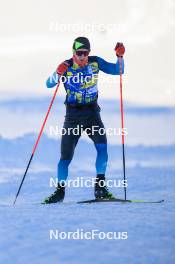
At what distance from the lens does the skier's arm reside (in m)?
5.57

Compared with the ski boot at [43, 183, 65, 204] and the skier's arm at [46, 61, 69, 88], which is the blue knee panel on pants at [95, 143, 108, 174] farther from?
the skier's arm at [46, 61, 69, 88]

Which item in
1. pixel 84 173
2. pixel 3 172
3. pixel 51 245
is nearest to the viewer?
pixel 51 245

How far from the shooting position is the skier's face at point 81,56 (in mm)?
5543

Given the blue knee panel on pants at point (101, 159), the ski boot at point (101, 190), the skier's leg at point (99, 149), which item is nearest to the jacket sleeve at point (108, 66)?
the skier's leg at point (99, 149)

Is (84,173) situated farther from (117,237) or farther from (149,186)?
(117,237)

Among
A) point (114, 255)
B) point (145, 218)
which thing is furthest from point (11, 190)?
point (114, 255)

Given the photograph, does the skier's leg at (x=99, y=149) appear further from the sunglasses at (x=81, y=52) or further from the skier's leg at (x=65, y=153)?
the sunglasses at (x=81, y=52)

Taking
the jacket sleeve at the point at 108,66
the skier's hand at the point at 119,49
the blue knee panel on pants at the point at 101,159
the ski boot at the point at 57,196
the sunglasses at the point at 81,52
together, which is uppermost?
the skier's hand at the point at 119,49

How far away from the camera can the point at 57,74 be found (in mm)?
5609

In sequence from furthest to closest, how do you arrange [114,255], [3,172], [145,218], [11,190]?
[3,172] < [11,190] < [145,218] < [114,255]

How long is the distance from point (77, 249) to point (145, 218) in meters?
0.96

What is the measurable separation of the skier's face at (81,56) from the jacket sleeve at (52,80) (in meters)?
0.26

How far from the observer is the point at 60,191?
5637 millimetres

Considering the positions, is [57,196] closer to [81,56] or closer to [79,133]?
[79,133]
